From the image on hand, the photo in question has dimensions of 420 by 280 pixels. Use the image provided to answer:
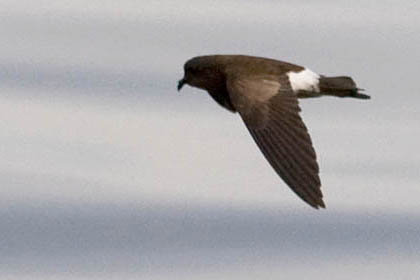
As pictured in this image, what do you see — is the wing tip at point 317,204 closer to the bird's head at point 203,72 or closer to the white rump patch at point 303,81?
the white rump patch at point 303,81

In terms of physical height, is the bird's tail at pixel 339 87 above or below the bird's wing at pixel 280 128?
above

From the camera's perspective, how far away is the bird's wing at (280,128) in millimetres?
11002

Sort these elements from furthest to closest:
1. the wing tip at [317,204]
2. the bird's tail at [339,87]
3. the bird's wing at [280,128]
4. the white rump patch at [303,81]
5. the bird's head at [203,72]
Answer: the bird's head at [203,72]
the bird's tail at [339,87]
the white rump patch at [303,81]
the bird's wing at [280,128]
the wing tip at [317,204]

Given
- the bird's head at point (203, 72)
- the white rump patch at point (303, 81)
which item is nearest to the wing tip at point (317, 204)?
the white rump patch at point (303, 81)

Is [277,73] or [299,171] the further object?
[277,73]

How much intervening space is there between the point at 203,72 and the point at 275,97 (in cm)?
86

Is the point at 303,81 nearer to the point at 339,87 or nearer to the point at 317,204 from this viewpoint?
the point at 339,87

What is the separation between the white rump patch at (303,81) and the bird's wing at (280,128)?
0.05 m

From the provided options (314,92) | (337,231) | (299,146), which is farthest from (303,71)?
(337,231)

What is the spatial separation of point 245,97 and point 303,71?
18.1 inches

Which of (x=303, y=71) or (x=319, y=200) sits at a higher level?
(x=303, y=71)

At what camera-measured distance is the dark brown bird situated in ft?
36.4

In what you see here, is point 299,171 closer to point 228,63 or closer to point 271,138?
point 271,138

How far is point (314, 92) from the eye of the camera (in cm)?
1205
